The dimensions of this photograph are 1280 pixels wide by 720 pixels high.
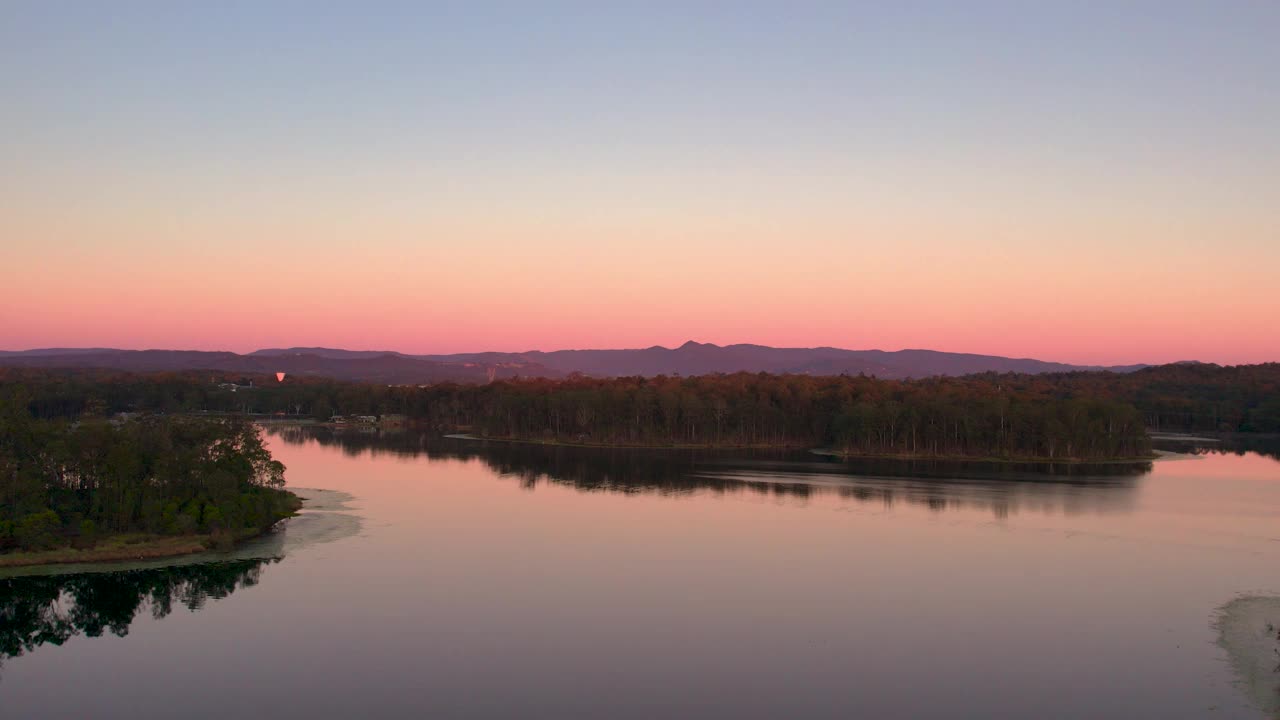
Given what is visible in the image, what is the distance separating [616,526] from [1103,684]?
58.7 feet

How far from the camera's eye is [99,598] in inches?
810

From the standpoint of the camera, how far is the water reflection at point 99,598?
18.3 m

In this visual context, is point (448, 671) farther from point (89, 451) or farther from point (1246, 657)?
point (89, 451)

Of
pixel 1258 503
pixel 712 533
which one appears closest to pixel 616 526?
pixel 712 533

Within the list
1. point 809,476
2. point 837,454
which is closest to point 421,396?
point 837,454

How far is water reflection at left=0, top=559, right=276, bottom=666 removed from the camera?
18.3 m

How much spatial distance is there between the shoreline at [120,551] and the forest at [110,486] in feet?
0.93

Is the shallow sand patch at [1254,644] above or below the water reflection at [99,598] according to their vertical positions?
above

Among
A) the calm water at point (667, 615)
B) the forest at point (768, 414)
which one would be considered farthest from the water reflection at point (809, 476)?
the forest at point (768, 414)

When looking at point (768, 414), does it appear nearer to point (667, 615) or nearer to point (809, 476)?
point (809, 476)

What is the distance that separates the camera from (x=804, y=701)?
14.8 metres

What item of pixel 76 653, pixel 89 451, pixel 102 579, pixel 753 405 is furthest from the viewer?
pixel 753 405

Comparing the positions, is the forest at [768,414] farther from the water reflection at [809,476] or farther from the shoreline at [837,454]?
the water reflection at [809,476]

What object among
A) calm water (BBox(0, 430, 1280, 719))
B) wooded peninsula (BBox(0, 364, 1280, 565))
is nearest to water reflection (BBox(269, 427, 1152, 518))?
calm water (BBox(0, 430, 1280, 719))
